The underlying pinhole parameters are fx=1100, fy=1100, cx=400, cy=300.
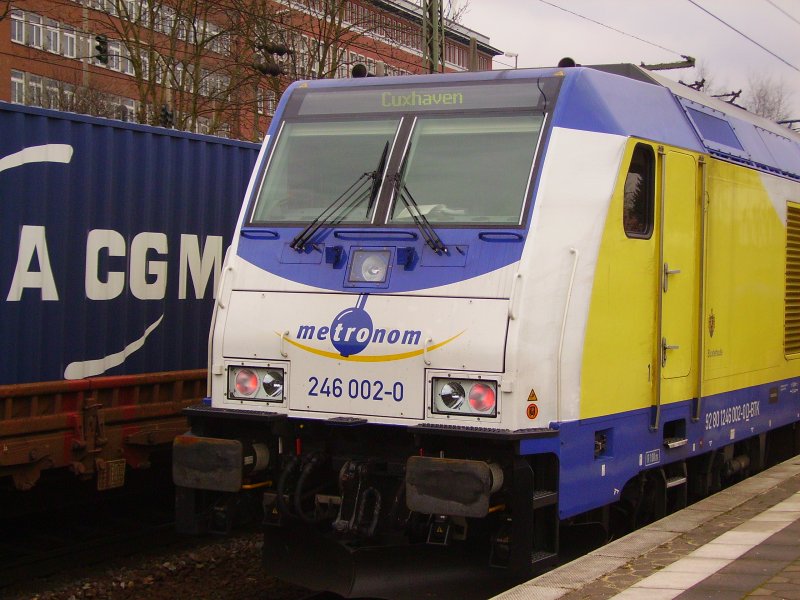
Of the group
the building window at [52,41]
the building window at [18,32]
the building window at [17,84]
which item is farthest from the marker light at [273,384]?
the building window at [18,32]

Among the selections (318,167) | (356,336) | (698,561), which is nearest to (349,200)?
(318,167)

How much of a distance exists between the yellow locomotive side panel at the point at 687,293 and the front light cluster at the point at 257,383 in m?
1.77

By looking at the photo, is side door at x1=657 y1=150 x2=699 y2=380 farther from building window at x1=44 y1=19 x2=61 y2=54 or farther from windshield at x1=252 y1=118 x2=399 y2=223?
building window at x1=44 y1=19 x2=61 y2=54

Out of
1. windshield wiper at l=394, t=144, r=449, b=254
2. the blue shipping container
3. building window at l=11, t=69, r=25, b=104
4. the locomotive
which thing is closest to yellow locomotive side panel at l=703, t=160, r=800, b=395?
the locomotive

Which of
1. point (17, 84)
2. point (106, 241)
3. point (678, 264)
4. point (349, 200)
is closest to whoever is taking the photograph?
point (349, 200)

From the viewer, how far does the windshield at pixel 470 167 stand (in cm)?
638

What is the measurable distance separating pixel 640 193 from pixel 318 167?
80.6 inches

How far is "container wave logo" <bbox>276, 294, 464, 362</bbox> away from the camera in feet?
20.1

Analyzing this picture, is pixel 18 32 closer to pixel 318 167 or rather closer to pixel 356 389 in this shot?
pixel 318 167

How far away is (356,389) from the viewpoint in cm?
625

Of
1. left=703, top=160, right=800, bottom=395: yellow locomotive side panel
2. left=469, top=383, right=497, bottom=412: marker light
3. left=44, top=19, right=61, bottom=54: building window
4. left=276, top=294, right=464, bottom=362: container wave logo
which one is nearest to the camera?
left=469, top=383, right=497, bottom=412: marker light

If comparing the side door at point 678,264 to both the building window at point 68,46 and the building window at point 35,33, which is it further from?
the building window at point 68,46

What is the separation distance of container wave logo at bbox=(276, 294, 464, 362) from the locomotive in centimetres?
1

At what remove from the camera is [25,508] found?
8977 millimetres
